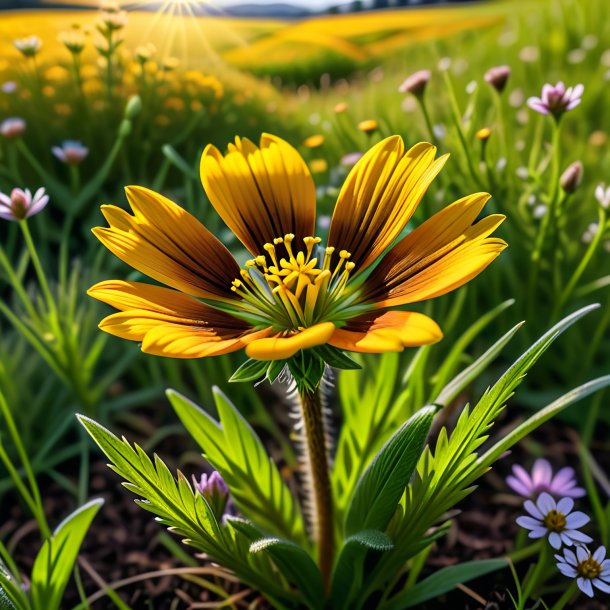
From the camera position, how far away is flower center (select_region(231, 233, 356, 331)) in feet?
3.61

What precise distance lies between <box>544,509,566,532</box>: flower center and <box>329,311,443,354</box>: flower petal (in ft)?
1.62

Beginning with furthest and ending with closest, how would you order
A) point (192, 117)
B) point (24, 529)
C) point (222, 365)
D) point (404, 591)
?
point (192, 117) → point (222, 365) → point (24, 529) → point (404, 591)

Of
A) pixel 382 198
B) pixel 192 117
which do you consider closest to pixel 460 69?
pixel 192 117

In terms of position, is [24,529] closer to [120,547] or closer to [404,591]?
[120,547]

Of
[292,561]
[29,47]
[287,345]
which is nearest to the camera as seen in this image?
[287,345]

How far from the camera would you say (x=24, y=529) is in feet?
5.73

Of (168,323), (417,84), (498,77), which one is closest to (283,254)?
(168,323)

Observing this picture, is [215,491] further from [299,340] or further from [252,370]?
[299,340]

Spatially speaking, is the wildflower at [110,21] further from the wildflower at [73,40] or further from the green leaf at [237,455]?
the green leaf at [237,455]

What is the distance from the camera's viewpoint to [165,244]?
3.73 ft

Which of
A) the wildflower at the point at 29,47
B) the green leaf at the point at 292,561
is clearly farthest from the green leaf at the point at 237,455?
the wildflower at the point at 29,47

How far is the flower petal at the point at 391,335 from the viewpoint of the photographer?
88 cm

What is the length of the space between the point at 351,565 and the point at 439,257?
20.1 inches

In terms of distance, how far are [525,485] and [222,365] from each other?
721mm
